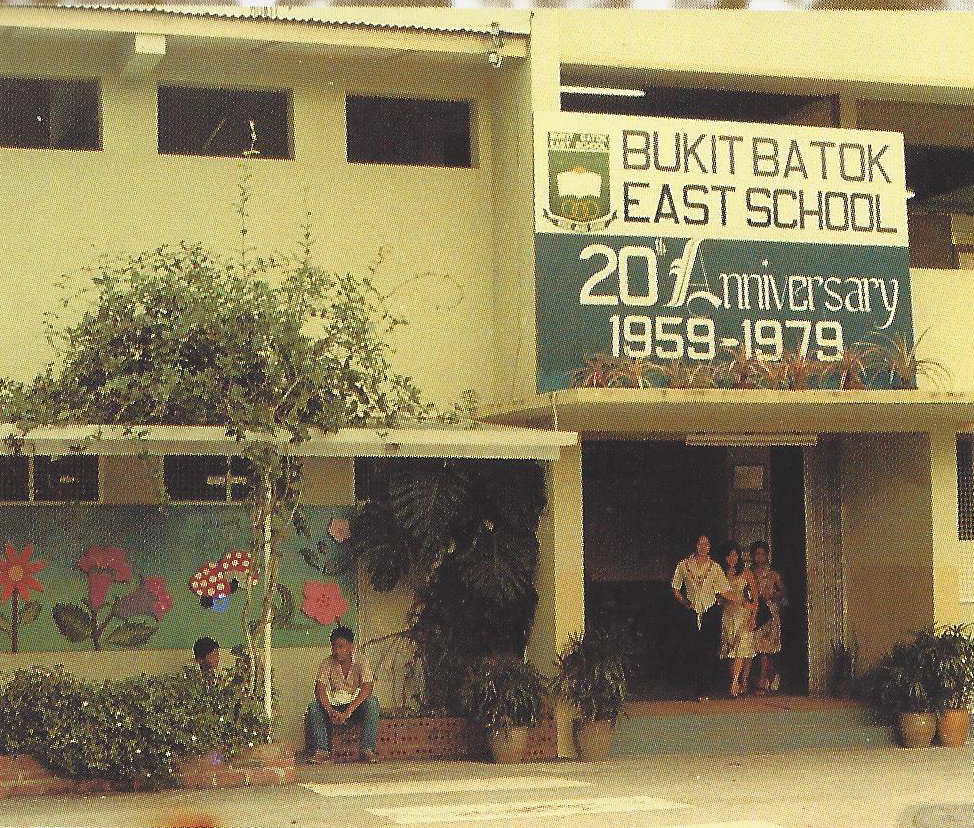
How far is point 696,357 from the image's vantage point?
12352 mm

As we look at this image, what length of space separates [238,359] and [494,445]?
201 cm

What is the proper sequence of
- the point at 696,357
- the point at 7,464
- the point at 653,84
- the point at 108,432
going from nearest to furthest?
the point at 108,432, the point at 7,464, the point at 696,357, the point at 653,84

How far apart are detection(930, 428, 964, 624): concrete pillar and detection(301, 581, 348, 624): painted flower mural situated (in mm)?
5275

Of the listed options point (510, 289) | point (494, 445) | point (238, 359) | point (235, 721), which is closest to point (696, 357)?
point (510, 289)

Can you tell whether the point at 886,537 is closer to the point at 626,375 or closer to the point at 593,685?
the point at 593,685

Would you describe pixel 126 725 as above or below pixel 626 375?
below

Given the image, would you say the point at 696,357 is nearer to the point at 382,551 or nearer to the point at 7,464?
the point at 382,551

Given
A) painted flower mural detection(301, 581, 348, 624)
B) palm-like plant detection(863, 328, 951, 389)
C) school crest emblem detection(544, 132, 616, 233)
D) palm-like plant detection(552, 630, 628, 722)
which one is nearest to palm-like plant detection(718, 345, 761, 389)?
palm-like plant detection(863, 328, 951, 389)

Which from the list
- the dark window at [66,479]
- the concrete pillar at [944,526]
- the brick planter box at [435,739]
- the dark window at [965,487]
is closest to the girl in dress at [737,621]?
the concrete pillar at [944,526]

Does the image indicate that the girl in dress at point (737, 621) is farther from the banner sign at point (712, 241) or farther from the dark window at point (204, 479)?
the dark window at point (204, 479)

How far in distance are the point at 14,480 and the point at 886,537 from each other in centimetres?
781

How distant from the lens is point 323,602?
1216cm

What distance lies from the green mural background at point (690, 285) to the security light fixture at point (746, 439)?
3.92 ft

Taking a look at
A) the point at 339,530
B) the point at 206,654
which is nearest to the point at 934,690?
the point at 339,530
